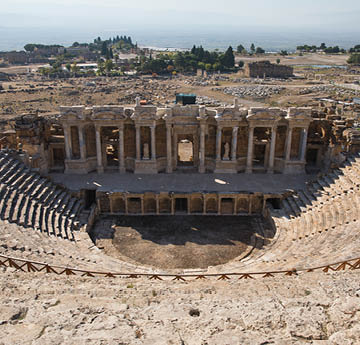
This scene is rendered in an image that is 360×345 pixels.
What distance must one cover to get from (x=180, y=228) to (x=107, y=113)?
32.6ft

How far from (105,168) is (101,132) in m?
2.74

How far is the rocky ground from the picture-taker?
837 centimetres

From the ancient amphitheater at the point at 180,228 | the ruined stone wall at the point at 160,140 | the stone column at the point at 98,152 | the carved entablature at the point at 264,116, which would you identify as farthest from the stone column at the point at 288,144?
the stone column at the point at 98,152

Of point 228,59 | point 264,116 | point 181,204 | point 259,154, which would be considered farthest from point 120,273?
point 228,59

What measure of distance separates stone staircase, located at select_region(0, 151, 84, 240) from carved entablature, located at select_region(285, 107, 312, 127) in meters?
15.6

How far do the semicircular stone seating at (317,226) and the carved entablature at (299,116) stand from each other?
4237mm

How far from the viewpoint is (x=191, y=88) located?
84438 millimetres

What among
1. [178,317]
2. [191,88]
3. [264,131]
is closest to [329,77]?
[191,88]

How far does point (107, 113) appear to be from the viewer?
27.4 metres

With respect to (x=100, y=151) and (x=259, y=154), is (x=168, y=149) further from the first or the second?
(x=259, y=154)

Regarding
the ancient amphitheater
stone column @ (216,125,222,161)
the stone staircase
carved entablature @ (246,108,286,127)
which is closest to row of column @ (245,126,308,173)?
the ancient amphitheater

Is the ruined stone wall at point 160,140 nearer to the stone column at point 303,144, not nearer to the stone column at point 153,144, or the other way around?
the stone column at point 153,144

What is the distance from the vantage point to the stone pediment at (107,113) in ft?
89.8

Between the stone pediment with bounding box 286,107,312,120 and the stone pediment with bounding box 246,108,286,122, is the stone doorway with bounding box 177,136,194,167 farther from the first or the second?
the stone pediment with bounding box 286,107,312,120
